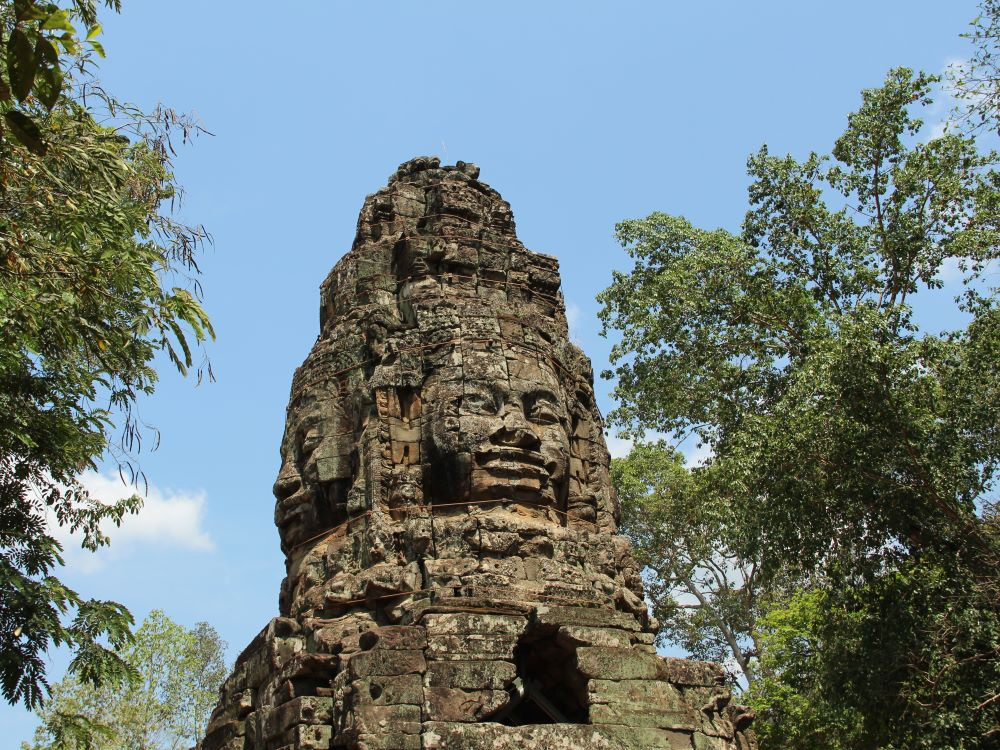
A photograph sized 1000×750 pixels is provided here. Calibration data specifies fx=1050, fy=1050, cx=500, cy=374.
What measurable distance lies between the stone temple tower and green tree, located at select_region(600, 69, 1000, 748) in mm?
3117

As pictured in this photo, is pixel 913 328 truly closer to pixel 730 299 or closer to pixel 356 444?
pixel 730 299

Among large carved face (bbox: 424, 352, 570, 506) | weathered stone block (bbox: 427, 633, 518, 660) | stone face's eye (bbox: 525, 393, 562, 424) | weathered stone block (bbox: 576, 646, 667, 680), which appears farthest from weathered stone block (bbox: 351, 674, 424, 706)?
stone face's eye (bbox: 525, 393, 562, 424)

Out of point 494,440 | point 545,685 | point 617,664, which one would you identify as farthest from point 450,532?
point 617,664

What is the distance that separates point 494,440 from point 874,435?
17.9ft

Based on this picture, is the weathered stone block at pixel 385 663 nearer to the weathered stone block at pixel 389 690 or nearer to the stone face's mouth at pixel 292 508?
the weathered stone block at pixel 389 690

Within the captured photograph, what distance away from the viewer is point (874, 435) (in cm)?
1405

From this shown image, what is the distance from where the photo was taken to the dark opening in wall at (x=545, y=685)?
995cm

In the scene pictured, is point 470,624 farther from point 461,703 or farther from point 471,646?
point 461,703

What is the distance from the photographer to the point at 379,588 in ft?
36.3

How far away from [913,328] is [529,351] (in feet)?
21.4

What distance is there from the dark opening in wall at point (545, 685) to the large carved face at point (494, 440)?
2175 millimetres

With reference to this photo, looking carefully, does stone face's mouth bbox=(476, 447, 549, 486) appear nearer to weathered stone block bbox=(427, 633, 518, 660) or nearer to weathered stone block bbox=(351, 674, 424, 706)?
weathered stone block bbox=(427, 633, 518, 660)

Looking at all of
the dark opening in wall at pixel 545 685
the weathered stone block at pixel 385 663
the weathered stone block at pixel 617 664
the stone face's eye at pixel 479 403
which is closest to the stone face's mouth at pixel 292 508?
the stone face's eye at pixel 479 403

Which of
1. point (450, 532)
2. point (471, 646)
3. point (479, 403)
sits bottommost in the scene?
point (471, 646)
